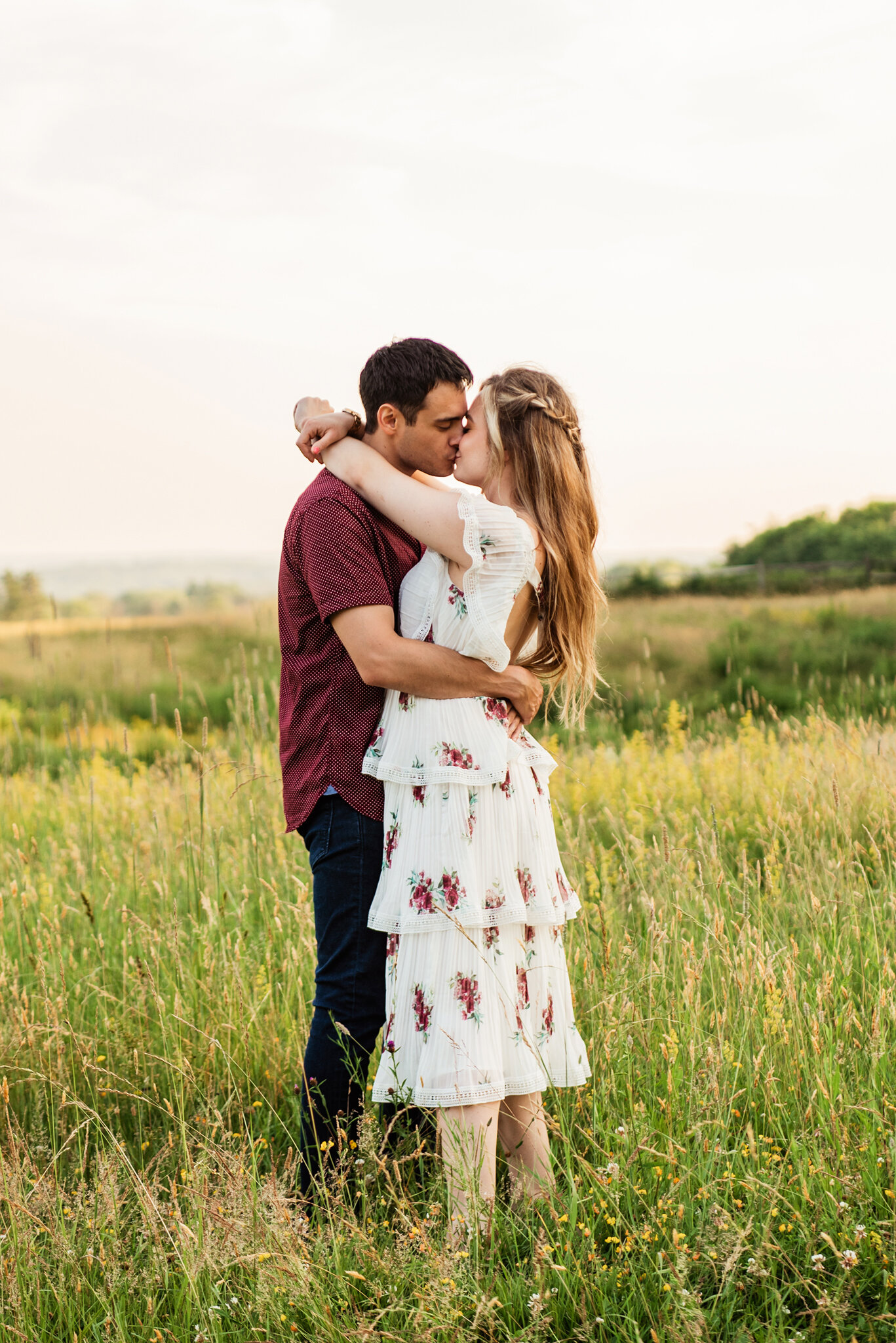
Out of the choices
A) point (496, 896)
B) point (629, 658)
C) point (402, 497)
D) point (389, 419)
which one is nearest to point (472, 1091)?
point (496, 896)

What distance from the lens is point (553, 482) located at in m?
2.48

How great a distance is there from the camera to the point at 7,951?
13.1 ft

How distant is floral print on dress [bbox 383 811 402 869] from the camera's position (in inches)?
96.3

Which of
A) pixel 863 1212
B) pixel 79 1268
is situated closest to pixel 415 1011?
pixel 79 1268

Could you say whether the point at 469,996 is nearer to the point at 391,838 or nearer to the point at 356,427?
the point at 391,838

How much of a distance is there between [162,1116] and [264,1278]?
1.21 meters

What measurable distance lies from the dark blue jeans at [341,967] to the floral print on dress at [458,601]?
0.56m

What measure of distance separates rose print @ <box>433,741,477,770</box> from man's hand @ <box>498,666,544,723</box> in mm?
188

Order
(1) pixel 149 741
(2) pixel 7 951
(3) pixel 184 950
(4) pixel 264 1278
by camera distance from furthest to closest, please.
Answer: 1. (1) pixel 149 741
2. (2) pixel 7 951
3. (3) pixel 184 950
4. (4) pixel 264 1278

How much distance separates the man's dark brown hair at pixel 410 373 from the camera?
252 cm

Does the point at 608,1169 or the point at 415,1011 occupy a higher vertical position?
the point at 415,1011

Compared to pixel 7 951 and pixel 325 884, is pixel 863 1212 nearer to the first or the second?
pixel 325 884

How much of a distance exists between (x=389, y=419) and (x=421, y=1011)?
1.45m

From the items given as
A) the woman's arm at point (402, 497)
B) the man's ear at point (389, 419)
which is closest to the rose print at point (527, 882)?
the woman's arm at point (402, 497)
